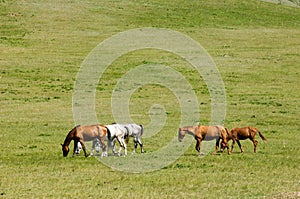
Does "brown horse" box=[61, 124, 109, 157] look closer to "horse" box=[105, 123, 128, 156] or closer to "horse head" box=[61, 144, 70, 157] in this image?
"horse head" box=[61, 144, 70, 157]

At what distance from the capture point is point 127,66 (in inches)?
2371

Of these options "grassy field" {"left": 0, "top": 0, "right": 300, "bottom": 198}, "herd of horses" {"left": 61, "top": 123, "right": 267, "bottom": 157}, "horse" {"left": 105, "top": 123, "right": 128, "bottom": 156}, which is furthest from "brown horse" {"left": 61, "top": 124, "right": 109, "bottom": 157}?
"grassy field" {"left": 0, "top": 0, "right": 300, "bottom": 198}

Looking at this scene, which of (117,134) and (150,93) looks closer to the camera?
(117,134)

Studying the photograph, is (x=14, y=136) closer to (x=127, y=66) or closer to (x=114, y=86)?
(x=114, y=86)

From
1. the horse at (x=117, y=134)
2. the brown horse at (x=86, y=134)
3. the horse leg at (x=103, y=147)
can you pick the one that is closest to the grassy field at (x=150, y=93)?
the brown horse at (x=86, y=134)

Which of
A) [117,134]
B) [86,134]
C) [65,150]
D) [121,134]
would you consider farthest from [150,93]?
[65,150]

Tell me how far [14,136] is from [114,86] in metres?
20.1

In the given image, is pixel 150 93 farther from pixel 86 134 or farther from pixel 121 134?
pixel 86 134

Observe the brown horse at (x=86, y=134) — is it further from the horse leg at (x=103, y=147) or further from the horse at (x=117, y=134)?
the horse at (x=117, y=134)

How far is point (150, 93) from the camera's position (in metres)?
49.1

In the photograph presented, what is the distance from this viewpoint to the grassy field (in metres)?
20.7

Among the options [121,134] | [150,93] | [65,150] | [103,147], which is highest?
[150,93]

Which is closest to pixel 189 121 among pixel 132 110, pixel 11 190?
pixel 132 110

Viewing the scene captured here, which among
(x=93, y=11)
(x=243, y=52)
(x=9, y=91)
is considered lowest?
(x=9, y=91)
